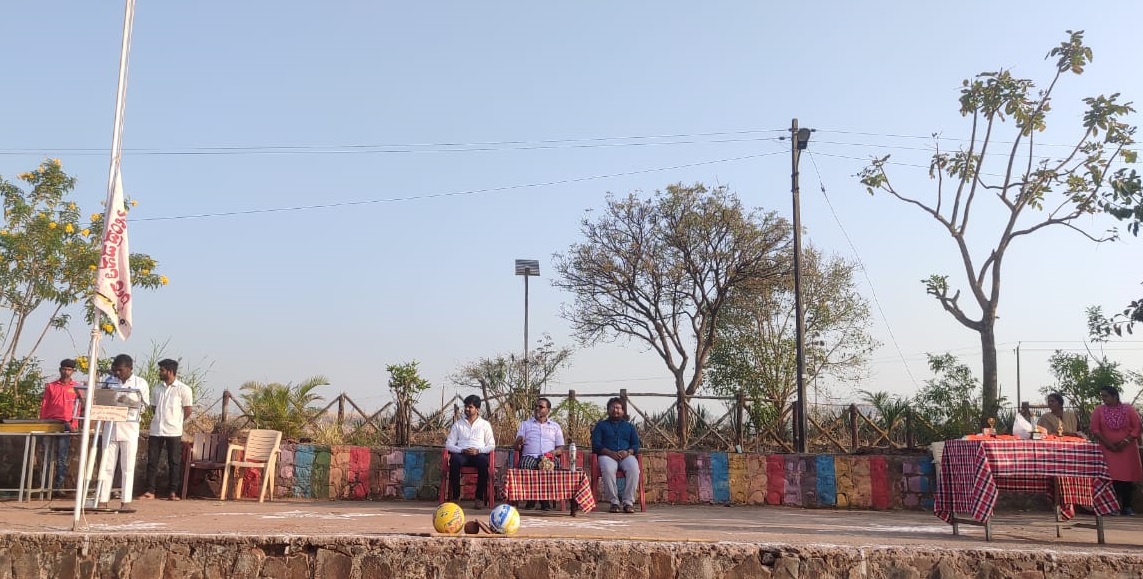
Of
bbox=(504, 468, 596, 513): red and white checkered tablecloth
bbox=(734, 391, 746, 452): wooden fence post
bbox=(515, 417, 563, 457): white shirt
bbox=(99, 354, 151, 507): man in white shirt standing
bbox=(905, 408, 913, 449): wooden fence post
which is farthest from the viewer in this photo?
bbox=(734, 391, 746, 452): wooden fence post

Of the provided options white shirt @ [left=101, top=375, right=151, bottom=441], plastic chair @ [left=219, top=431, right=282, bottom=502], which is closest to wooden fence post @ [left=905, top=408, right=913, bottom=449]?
plastic chair @ [left=219, top=431, right=282, bottom=502]

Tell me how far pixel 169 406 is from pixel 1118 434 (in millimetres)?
9336

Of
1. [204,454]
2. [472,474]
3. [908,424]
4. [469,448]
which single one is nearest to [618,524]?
[469,448]

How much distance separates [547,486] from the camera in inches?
344

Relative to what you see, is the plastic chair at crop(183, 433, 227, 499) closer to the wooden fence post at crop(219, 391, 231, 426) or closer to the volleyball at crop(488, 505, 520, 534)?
the volleyball at crop(488, 505, 520, 534)

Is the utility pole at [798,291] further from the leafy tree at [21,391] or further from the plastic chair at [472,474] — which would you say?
the leafy tree at [21,391]

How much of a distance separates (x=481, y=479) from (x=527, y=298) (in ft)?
46.8

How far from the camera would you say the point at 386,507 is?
9648 millimetres

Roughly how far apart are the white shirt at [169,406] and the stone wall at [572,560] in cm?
337

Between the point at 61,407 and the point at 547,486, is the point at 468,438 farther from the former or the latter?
the point at 61,407

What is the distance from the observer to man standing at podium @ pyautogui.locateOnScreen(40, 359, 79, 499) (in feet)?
32.3

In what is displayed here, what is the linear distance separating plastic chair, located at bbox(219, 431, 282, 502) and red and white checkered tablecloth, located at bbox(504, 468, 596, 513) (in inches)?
122

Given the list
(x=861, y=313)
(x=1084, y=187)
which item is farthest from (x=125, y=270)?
(x=861, y=313)

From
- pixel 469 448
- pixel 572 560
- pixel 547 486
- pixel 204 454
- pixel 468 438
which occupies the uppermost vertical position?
pixel 468 438
